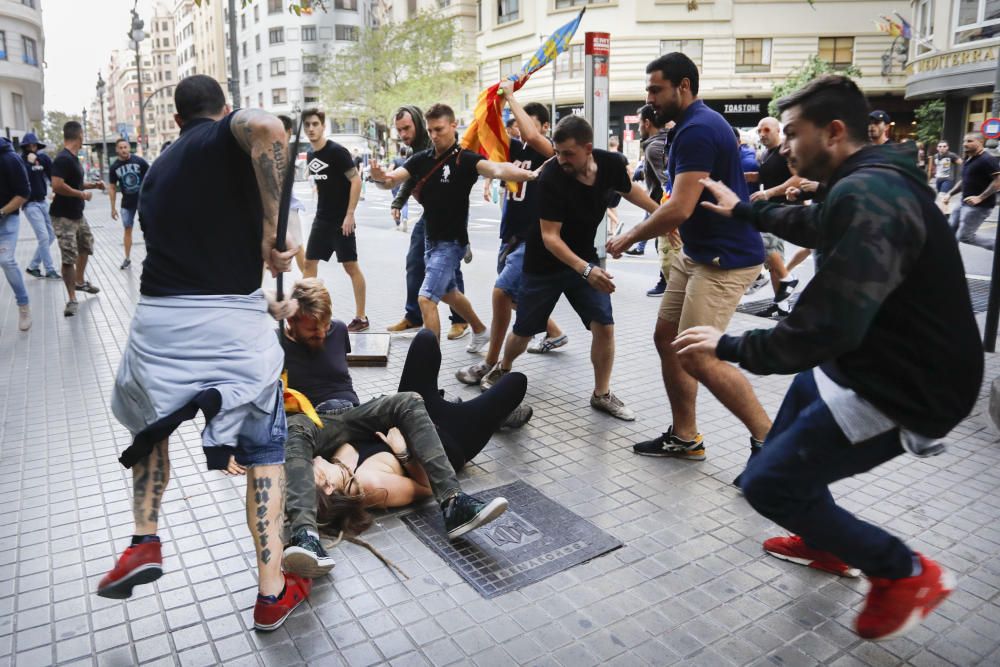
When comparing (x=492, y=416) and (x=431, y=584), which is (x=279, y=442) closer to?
(x=431, y=584)

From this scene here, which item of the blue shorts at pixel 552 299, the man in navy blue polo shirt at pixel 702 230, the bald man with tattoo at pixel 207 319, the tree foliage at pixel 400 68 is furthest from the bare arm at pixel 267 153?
the tree foliage at pixel 400 68

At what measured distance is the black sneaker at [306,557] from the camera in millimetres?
3070

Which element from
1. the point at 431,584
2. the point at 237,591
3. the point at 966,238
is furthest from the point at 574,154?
the point at 966,238

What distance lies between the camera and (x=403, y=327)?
25.9 feet

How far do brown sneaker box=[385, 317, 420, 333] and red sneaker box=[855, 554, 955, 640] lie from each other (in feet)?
18.9

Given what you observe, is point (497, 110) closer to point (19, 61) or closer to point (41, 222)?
point (41, 222)

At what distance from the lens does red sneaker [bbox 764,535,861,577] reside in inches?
128

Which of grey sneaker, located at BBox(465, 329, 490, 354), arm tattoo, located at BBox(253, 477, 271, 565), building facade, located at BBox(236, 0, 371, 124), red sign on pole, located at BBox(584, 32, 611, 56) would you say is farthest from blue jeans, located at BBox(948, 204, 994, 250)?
building facade, located at BBox(236, 0, 371, 124)

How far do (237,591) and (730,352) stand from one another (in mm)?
2173

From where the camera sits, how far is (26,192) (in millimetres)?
7652

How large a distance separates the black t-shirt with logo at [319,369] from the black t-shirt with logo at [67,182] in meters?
6.48

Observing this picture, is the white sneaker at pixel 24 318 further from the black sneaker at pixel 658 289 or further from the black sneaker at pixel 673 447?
the black sneaker at pixel 658 289

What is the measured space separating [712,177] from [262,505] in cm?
278

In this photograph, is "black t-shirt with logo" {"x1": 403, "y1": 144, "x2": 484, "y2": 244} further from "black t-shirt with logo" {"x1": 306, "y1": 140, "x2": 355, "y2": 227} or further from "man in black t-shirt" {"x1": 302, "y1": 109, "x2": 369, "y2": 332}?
"black t-shirt with logo" {"x1": 306, "y1": 140, "x2": 355, "y2": 227}
